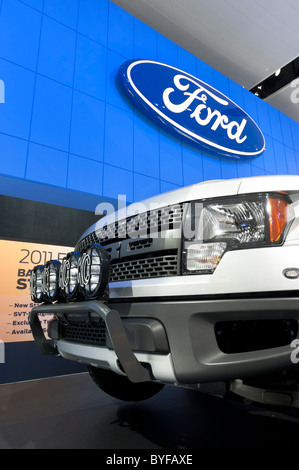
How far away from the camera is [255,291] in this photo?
3.52 feet

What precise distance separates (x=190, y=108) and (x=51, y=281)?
5.15m

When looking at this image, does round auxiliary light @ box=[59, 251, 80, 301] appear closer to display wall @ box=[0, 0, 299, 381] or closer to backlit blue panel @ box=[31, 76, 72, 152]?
display wall @ box=[0, 0, 299, 381]

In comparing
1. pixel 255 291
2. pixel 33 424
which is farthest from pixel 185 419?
pixel 255 291

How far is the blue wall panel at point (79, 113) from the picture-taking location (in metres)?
3.78

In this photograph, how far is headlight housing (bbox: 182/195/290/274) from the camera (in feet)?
3.77

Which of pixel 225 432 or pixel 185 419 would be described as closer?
pixel 225 432

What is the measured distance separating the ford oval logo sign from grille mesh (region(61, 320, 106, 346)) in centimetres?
432

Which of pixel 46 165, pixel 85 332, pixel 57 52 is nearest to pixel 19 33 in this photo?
pixel 57 52

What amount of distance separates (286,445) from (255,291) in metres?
1.15

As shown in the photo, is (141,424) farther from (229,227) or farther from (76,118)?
(76,118)

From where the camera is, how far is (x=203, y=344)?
1087 millimetres

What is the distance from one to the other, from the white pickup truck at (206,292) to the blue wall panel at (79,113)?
2.73 metres

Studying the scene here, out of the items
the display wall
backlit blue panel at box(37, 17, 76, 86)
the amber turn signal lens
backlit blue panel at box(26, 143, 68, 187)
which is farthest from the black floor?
backlit blue panel at box(37, 17, 76, 86)

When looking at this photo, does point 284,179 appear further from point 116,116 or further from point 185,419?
point 116,116
